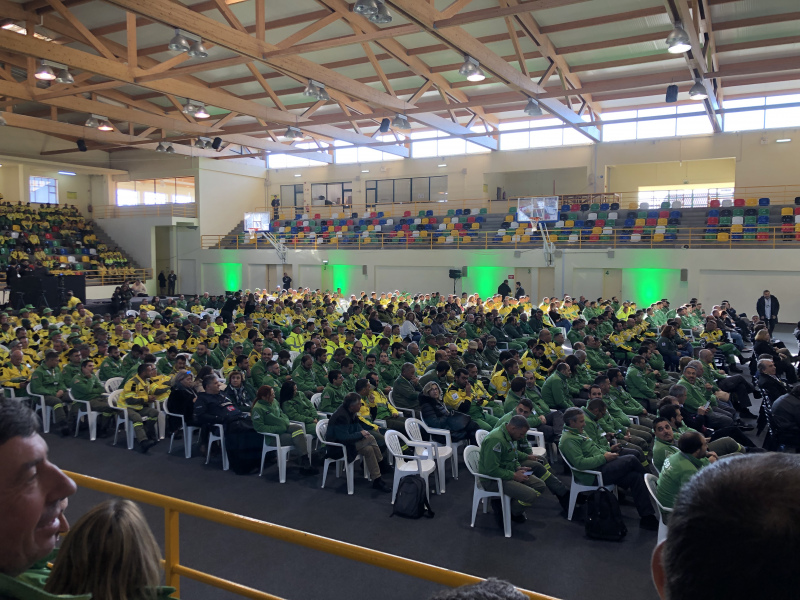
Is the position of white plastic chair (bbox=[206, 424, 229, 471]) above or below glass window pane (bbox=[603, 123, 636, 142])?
below

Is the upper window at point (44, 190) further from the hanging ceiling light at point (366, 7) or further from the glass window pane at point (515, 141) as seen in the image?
the hanging ceiling light at point (366, 7)

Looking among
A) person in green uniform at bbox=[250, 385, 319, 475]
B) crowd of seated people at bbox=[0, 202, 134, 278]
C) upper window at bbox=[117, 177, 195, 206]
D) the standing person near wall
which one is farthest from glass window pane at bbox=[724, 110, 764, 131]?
crowd of seated people at bbox=[0, 202, 134, 278]

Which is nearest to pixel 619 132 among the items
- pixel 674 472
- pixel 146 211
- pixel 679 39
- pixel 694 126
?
pixel 694 126

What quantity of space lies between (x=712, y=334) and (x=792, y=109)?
50.6 ft

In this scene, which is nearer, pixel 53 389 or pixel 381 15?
pixel 53 389

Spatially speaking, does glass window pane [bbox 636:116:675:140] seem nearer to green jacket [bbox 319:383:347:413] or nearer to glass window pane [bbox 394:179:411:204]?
glass window pane [bbox 394:179:411:204]

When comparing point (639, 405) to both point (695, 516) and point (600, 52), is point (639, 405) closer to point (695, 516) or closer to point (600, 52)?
point (695, 516)

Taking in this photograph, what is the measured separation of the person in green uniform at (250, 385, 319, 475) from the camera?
652 centimetres

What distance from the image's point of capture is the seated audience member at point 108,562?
1.65m

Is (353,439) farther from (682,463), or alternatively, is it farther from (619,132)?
(619,132)

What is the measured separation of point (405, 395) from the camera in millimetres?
7773

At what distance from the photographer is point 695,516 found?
69 centimetres

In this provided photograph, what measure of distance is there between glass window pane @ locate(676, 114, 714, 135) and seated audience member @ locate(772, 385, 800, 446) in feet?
64.1

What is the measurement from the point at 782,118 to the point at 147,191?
3049 cm
